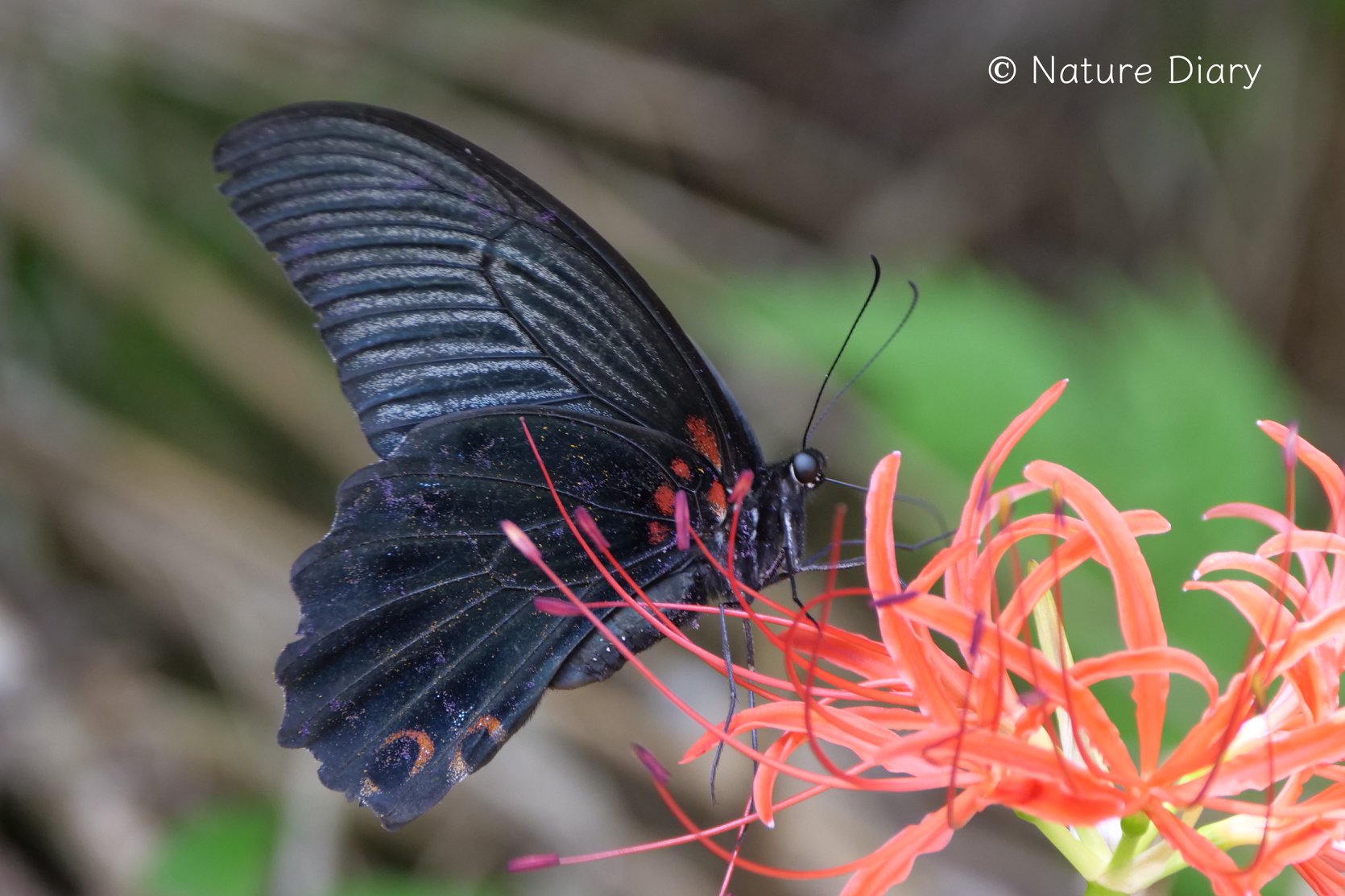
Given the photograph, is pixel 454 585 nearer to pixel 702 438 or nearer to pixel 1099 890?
pixel 702 438

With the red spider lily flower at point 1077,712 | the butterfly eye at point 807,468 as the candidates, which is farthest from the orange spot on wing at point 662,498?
the red spider lily flower at point 1077,712

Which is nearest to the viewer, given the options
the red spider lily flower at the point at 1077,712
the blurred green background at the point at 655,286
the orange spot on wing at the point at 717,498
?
the red spider lily flower at the point at 1077,712

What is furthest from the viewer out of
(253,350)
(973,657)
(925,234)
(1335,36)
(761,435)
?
(925,234)

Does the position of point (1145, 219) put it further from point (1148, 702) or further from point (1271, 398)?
point (1148, 702)

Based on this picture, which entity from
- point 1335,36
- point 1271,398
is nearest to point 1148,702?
point 1271,398

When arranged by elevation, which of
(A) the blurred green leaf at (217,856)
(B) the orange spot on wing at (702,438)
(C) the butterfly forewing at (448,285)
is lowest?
(A) the blurred green leaf at (217,856)

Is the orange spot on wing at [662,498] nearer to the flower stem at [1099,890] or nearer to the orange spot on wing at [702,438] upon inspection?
the orange spot on wing at [702,438]
